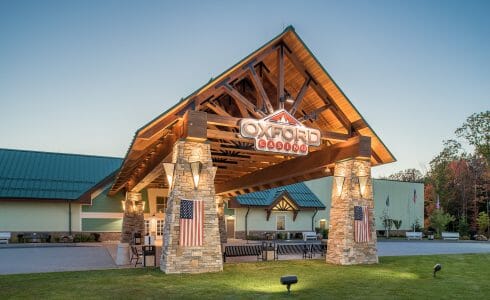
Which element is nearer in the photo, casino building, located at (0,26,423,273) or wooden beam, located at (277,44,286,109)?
casino building, located at (0,26,423,273)

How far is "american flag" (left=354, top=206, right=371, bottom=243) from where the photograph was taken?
44.8 feet

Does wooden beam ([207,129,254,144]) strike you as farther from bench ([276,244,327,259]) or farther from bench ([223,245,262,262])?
bench ([276,244,327,259])

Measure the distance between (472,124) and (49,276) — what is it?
43999 mm

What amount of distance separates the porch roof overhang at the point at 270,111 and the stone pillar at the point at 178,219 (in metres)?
0.57

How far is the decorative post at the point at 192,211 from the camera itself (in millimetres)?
10977

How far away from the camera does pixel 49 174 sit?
27266 mm

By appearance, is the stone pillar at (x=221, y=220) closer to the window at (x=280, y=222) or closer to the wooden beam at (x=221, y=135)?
the window at (x=280, y=222)

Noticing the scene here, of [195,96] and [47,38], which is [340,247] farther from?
[47,38]

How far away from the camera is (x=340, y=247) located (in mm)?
13602

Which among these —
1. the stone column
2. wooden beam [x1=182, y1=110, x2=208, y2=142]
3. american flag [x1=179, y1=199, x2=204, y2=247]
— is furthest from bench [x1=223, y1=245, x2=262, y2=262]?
the stone column

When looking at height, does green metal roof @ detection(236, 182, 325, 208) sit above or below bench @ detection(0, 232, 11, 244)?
above

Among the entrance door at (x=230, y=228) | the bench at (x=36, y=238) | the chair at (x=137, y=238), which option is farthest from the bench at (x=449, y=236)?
the bench at (x=36, y=238)

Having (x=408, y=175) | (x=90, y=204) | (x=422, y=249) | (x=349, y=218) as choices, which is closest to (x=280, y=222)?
(x=422, y=249)

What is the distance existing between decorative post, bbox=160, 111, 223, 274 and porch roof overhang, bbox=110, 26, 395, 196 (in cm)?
24
